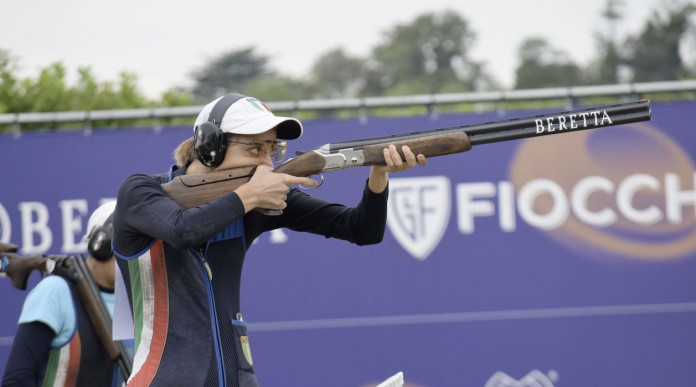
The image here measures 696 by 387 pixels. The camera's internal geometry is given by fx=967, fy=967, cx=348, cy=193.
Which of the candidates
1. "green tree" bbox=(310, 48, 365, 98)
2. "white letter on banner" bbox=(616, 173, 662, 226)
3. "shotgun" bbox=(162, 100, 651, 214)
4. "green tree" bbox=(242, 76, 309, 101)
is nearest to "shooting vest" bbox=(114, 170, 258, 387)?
"shotgun" bbox=(162, 100, 651, 214)

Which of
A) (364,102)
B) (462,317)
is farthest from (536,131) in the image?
(364,102)

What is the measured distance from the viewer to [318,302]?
6688 mm

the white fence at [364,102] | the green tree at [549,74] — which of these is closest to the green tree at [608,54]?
the green tree at [549,74]

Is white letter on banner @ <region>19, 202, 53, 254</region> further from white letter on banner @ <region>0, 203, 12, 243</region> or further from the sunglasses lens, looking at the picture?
the sunglasses lens

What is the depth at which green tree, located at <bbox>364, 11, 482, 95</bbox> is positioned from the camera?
169 feet

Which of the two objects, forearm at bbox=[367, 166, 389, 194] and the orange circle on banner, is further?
the orange circle on banner

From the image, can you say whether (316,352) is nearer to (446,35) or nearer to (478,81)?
(478,81)

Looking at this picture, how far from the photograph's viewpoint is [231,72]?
182ft

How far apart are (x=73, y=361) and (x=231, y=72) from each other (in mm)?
52367

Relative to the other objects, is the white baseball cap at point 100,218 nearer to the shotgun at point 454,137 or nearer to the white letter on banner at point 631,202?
the shotgun at point 454,137

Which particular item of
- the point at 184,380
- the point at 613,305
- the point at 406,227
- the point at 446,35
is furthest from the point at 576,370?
the point at 446,35

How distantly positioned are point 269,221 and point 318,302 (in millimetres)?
3305

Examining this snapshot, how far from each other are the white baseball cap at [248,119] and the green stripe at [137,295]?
50 cm

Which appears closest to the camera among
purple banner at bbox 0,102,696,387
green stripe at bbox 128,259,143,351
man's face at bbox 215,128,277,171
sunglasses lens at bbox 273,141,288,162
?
green stripe at bbox 128,259,143,351
